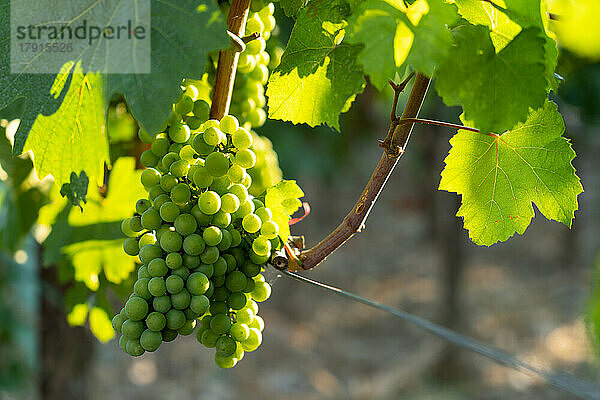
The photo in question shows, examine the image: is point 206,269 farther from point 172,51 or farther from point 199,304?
point 172,51

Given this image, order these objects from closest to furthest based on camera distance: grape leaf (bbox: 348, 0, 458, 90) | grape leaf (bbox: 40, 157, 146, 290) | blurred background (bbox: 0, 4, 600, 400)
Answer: grape leaf (bbox: 348, 0, 458, 90), grape leaf (bbox: 40, 157, 146, 290), blurred background (bbox: 0, 4, 600, 400)

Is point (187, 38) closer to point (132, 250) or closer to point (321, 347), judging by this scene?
point (132, 250)

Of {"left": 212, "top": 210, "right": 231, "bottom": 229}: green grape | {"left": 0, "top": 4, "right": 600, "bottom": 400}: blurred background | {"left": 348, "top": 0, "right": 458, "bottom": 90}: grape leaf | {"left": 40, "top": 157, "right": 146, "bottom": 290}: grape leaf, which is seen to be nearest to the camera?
{"left": 348, "top": 0, "right": 458, "bottom": 90}: grape leaf

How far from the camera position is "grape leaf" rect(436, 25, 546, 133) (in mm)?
411

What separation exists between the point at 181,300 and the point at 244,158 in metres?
0.13

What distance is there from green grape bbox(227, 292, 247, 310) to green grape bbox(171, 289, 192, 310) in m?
0.05

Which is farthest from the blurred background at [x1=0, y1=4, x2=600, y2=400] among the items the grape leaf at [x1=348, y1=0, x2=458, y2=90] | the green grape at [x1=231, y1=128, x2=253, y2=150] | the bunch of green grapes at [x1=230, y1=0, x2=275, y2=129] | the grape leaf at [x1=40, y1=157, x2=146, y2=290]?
the grape leaf at [x1=348, y1=0, x2=458, y2=90]

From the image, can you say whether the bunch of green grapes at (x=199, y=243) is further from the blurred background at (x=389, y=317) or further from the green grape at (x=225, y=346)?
the blurred background at (x=389, y=317)

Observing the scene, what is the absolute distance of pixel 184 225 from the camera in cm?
48

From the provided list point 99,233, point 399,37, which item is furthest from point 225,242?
point 99,233

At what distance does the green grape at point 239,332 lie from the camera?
0.51m

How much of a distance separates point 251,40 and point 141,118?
197mm

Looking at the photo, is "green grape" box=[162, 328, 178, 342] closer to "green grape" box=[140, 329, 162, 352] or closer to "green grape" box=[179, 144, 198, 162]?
"green grape" box=[140, 329, 162, 352]

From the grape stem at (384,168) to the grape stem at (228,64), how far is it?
0.15 meters
